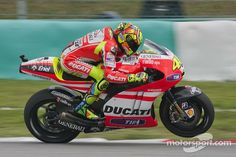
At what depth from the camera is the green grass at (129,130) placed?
311 inches

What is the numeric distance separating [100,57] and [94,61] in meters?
0.13

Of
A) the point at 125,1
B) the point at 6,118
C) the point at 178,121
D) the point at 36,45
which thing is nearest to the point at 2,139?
the point at 6,118

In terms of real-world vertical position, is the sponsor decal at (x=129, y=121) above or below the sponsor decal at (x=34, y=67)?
below

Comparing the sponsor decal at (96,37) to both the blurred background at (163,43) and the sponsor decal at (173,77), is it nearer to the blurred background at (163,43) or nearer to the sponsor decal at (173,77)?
the sponsor decal at (173,77)

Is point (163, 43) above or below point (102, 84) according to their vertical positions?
above

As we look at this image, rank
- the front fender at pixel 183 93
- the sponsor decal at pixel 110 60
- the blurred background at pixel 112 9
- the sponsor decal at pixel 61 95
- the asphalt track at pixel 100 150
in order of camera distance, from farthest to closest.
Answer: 1. the blurred background at pixel 112 9
2. the sponsor decal at pixel 61 95
3. the front fender at pixel 183 93
4. the sponsor decal at pixel 110 60
5. the asphalt track at pixel 100 150

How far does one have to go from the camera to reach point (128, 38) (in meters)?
7.29

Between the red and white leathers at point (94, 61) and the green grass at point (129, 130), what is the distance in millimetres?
763

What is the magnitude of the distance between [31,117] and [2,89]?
10.6 ft

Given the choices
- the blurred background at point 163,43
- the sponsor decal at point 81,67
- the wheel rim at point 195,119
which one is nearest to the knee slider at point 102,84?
the sponsor decal at point 81,67

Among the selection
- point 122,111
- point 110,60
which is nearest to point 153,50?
point 110,60

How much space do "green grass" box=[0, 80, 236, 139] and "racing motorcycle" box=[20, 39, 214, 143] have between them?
41cm

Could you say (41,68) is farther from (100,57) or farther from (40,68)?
(100,57)

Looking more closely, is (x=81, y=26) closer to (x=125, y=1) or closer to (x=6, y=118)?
(x=125, y=1)
